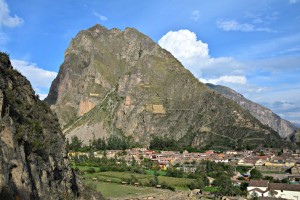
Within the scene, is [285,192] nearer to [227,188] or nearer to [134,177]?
[227,188]

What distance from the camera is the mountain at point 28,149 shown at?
2595 cm

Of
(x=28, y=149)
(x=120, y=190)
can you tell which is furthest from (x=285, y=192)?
(x=28, y=149)

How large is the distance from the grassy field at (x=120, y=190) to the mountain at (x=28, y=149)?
89.1 feet

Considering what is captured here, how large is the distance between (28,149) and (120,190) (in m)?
52.3

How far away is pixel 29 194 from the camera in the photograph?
26.8 meters

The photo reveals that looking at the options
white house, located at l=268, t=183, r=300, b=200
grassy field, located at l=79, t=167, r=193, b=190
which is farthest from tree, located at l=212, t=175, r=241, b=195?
grassy field, located at l=79, t=167, r=193, b=190

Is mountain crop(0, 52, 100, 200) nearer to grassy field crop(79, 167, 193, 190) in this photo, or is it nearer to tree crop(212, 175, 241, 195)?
tree crop(212, 175, 241, 195)

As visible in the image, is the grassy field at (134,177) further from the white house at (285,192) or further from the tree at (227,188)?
the white house at (285,192)

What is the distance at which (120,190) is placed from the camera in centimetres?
8056

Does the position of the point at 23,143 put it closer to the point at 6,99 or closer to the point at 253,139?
the point at 6,99

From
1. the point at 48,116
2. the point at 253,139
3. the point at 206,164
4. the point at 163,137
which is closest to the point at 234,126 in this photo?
the point at 253,139

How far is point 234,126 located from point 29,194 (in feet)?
538

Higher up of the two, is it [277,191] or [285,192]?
[277,191]

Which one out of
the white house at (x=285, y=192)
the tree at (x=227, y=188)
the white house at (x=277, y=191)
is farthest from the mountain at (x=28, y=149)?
the white house at (x=285, y=192)
